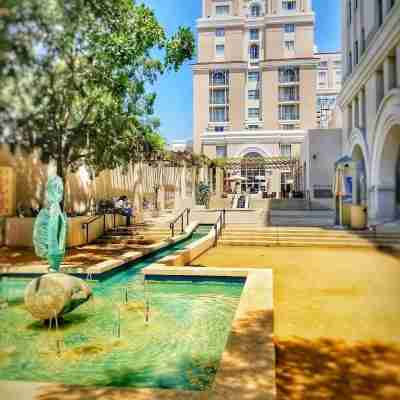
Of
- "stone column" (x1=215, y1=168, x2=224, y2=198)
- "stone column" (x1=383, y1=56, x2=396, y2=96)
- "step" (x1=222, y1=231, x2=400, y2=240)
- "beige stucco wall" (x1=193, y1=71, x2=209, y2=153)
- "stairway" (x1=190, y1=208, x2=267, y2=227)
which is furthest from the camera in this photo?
"beige stucco wall" (x1=193, y1=71, x2=209, y2=153)

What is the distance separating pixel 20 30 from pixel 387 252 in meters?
10.6

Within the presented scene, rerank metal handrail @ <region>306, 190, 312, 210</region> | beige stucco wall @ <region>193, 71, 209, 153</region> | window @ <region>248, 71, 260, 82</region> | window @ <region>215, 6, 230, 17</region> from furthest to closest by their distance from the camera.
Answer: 1. window @ <region>215, 6, 230, 17</region>
2. window @ <region>248, 71, 260, 82</region>
3. beige stucco wall @ <region>193, 71, 209, 153</region>
4. metal handrail @ <region>306, 190, 312, 210</region>

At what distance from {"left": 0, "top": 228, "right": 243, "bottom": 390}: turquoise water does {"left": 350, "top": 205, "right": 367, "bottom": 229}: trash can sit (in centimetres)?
906

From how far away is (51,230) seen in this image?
5.77 meters

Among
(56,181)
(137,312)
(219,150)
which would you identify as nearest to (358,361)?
(137,312)

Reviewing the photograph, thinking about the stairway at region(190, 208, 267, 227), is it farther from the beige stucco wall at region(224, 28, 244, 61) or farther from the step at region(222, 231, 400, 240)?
the beige stucco wall at region(224, 28, 244, 61)

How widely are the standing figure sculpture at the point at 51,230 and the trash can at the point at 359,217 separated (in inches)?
453

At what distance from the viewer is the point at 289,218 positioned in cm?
1912

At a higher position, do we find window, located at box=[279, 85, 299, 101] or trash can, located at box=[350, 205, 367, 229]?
window, located at box=[279, 85, 299, 101]

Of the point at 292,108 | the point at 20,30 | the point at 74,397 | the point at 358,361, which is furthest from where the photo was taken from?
the point at 292,108

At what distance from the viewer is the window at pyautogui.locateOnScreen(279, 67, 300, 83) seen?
53.1 m

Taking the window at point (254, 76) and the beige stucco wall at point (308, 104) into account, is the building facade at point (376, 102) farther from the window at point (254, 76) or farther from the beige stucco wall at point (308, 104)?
the window at point (254, 76)

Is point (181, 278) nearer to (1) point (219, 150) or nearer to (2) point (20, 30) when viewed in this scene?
(2) point (20, 30)

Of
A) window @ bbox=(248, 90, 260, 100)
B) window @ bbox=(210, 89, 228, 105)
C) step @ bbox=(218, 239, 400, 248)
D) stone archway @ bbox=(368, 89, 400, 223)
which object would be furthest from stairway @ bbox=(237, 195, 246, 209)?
window @ bbox=(248, 90, 260, 100)
